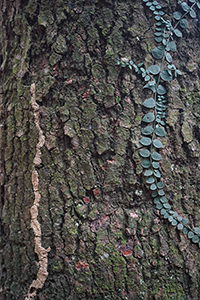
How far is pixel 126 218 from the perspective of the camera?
955 millimetres

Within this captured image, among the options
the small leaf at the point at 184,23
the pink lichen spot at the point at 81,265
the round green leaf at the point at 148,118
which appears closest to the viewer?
the pink lichen spot at the point at 81,265

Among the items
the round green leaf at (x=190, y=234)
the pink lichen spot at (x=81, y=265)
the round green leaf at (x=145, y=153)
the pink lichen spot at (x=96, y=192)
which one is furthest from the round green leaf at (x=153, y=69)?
the pink lichen spot at (x=81, y=265)

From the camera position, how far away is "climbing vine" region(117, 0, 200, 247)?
3.26 ft

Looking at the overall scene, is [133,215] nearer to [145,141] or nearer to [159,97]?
[145,141]

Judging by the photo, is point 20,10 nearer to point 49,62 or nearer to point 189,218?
point 49,62

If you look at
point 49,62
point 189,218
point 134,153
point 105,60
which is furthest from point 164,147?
point 49,62

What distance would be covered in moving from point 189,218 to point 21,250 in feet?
2.47

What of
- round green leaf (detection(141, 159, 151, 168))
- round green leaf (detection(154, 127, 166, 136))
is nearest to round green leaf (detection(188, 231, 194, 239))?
round green leaf (detection(141, 159, 151, 168))

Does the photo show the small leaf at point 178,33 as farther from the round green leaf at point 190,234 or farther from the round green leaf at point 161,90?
the round green leaf at point 190,234

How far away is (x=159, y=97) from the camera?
3.46 feet

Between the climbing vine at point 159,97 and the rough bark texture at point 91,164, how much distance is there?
0.03m

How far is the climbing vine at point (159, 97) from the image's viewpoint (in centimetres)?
99

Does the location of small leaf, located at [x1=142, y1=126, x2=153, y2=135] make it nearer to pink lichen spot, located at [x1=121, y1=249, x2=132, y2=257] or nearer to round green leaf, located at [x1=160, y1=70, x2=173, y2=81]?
round green leaf, located at [x1=160, y1=70, x2=173, y2=81]

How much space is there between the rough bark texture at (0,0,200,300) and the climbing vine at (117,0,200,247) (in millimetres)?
30
